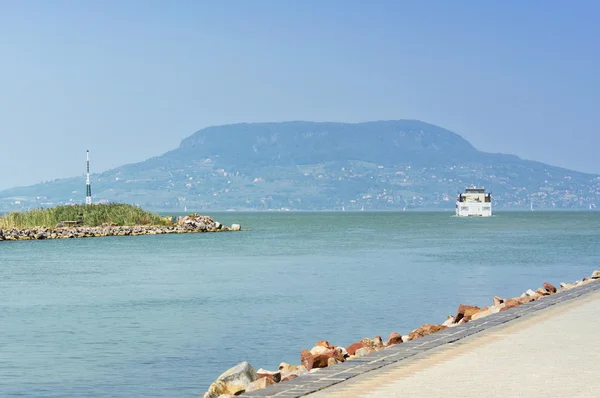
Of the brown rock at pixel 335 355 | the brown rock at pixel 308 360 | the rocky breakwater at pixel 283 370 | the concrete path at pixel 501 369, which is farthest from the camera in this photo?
the brown rock at pixel 335 355

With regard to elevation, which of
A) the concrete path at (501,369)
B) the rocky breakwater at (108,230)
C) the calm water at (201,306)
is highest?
the concrete path at (501,369)

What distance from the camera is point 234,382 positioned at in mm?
13234

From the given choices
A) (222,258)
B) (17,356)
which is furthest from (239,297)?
(222,258)

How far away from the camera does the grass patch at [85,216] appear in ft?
317

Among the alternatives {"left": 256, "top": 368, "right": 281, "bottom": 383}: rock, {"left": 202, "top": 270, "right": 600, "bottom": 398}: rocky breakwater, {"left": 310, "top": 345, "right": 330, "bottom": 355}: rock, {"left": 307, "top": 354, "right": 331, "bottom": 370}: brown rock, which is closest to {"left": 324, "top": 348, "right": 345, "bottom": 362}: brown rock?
{"left": 202, "top": 270, "right": 600, "bottom": 398}: rocky breakwater

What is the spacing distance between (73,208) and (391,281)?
226 ft

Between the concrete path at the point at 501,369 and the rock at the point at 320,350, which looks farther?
the rock at the point at 320,350

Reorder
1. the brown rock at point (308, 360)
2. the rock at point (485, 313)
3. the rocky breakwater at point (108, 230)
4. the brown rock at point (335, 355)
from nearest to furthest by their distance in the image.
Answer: the brown rock at point (308, 360) < the brown rock at point (335, 355) < the rock at point (485, 313) < the rocky breakwater at point (108, 230)

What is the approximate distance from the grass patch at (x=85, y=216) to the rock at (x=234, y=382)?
8445 centimetres

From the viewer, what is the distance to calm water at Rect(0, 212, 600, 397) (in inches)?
715

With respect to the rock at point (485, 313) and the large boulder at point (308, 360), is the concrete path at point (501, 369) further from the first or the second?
the rock at point (485, 313)

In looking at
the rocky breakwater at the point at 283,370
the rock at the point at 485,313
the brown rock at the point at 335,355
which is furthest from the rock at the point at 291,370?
the rock at the point at 485,313

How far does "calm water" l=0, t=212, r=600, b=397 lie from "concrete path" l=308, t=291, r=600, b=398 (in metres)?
4.65

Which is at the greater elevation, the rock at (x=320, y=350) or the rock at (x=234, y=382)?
the rock at (x=234, y=382)
